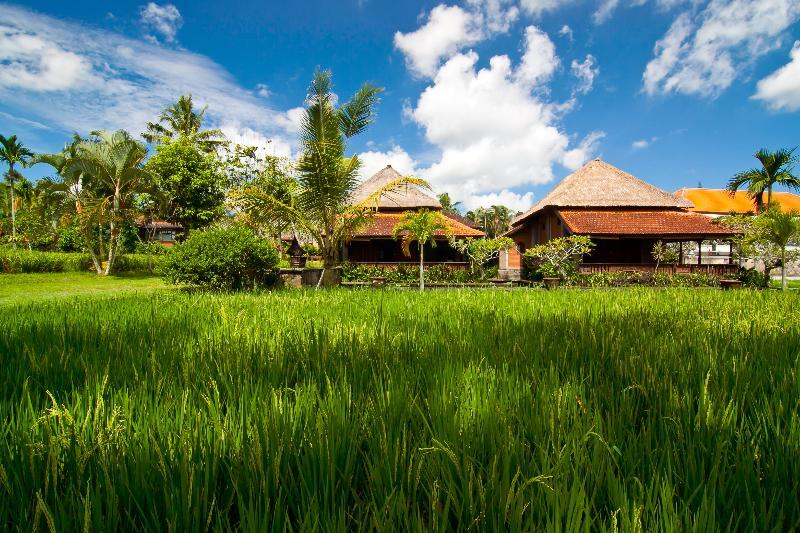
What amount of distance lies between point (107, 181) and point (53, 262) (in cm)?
473

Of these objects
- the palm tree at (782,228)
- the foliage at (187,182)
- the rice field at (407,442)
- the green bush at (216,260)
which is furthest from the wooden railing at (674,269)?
the foliage at (187,182)

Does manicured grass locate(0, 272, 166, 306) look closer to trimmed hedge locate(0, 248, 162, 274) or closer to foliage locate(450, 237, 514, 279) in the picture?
trimmed hedge locate(0, 248, 162, 274)

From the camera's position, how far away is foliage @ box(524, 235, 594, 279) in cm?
1640

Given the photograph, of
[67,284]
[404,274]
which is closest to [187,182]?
[67,284]

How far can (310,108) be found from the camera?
10258 mm

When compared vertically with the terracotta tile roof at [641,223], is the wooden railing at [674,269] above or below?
below

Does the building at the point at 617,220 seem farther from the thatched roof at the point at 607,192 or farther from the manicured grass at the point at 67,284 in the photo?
the manicured grass at the point at 67,284

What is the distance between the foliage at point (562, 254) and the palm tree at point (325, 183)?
8.53 metres

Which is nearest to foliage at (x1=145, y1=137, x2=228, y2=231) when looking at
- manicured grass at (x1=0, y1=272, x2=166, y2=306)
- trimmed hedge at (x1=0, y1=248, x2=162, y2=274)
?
trimmed hedge at (x1=0, y1=248, x2=162, y2=274)

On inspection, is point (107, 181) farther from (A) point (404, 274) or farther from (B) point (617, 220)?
(B) point (617, 220)

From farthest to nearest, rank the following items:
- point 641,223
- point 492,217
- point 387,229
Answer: point 492,217 < point 387,229 < point 641,223

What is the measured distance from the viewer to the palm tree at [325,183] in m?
10.1

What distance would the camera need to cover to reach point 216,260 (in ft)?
32.9

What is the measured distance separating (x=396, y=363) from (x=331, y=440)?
3.23 feet
